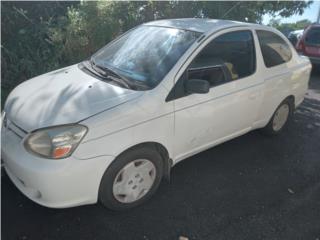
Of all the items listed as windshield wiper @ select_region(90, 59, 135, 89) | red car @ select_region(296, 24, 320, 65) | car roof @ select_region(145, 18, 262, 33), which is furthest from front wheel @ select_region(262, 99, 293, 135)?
red car @ select_region(296, 24, 320, 65)

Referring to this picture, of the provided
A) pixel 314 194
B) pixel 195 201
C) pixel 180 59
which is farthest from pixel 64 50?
pixel 314 194

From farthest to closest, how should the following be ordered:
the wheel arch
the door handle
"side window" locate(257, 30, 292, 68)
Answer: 1. "side window" locate(257, 30, 292, 68)
2. the door handle
3. the wheel arch

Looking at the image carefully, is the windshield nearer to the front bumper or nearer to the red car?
the front bumper

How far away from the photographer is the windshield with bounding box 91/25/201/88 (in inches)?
129

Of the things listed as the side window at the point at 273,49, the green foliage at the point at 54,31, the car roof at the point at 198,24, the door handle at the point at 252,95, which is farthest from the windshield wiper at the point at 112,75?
the green foliage at the point at 54,31

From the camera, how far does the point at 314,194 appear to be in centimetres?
371

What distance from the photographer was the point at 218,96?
→ 354 centimetres

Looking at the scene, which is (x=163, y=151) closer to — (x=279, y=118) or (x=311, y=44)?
(x=279, y=118)

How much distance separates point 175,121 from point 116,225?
1.10 meters

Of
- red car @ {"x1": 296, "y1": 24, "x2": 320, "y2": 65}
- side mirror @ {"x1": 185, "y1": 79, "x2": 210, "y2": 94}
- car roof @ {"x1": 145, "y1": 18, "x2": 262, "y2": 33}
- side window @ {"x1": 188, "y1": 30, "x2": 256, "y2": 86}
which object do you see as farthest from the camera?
red car @ {"x1": 296, "y1": 24, "x2": 320, "y2": 65}

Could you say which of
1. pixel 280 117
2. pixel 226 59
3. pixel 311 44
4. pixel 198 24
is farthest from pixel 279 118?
pixel 311 44

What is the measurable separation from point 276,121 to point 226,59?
5.30ft

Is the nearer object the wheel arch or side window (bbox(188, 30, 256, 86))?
the wheel arch

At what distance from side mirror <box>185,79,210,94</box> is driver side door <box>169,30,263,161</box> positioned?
0.04m
